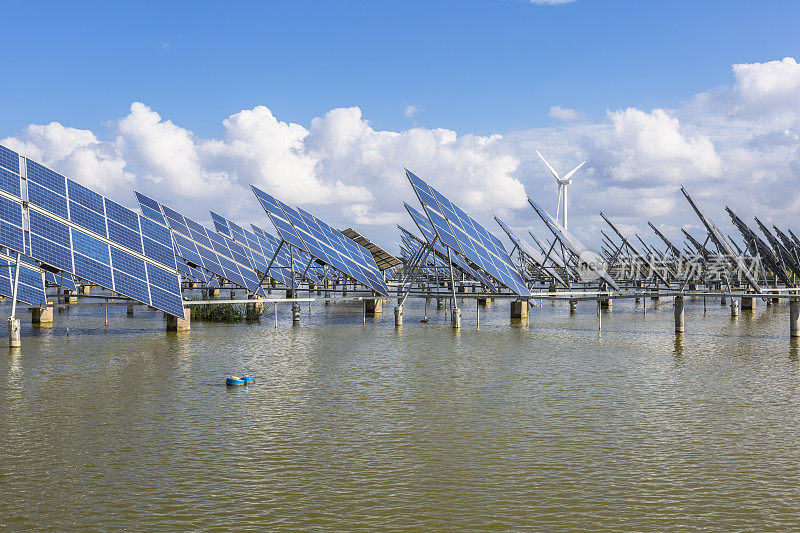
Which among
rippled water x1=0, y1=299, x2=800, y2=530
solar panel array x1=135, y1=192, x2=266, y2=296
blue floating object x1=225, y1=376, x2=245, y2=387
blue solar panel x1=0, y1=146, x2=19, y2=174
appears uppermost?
blue solar panel x1=0, y1=146, x2=19, y2=174

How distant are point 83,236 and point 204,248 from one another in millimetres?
25669

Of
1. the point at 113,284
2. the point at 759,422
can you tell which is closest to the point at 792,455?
the point at 759,422

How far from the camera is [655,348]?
116ft

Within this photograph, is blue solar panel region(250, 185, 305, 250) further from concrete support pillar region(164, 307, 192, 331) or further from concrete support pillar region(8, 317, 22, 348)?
concrete support pillar region(8, 317, 22, 348)

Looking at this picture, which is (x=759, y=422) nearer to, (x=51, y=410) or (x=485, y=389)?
(x=485, y=389)

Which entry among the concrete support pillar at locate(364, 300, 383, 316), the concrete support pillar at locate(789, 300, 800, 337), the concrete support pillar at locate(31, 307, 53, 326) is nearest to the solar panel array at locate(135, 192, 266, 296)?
the concrete support pillar at locate(364, 300, 383, 316)

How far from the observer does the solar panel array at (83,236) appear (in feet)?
110

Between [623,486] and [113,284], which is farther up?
[113,284]

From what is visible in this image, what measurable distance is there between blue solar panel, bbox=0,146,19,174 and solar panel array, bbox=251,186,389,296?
17151 mm

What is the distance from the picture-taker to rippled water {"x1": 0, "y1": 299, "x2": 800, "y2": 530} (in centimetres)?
1290

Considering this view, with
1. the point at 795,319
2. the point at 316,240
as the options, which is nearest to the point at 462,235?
the point at 316,240

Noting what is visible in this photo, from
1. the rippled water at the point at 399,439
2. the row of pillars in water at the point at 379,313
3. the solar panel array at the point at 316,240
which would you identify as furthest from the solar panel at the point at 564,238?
the rippled water at the point at 399,439

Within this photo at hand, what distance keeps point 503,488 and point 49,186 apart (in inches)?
1249

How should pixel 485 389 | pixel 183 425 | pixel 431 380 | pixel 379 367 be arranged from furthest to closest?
pixel 379 367 < pixel 431 380 < pixel 485 389 < pixel 183 425
